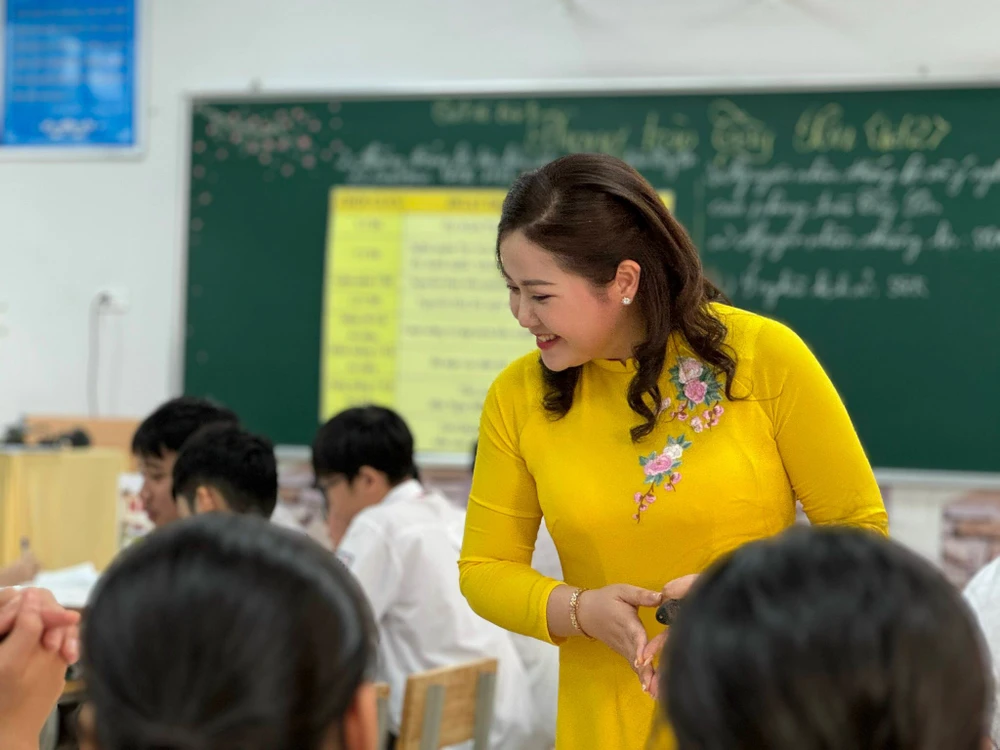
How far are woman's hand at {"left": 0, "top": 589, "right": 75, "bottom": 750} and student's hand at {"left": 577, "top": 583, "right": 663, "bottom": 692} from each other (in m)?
0.63

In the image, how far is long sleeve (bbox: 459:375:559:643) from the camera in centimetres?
160

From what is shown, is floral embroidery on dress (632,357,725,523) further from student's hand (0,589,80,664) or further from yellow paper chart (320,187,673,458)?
yellow paper chart (320,187,673,458)

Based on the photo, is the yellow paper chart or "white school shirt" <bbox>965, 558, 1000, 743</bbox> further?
the yellow paper chart

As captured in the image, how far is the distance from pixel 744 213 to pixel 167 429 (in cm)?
204

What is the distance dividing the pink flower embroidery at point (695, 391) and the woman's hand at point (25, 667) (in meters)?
0.84

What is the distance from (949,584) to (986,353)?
11.0 ft

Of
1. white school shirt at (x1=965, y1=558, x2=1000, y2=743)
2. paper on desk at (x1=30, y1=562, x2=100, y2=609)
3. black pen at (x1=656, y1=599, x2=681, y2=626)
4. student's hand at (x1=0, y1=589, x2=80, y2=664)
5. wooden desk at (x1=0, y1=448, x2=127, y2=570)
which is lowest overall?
paper on desk at (x1=30, y1=562, x2=100, y2=609)

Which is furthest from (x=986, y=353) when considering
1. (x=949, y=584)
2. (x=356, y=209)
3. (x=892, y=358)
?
(x=949, y=584)

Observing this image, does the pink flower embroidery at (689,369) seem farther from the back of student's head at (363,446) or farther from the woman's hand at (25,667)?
the back of student's head at (363,446)

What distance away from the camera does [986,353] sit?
379 centimetres

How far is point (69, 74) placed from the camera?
4.59 meters

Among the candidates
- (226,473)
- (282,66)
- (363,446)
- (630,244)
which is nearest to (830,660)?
(630,244)

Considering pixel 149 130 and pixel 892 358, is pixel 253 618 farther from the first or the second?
pixel 149 130

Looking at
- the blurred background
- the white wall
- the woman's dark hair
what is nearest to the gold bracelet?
the woman's dark hair
